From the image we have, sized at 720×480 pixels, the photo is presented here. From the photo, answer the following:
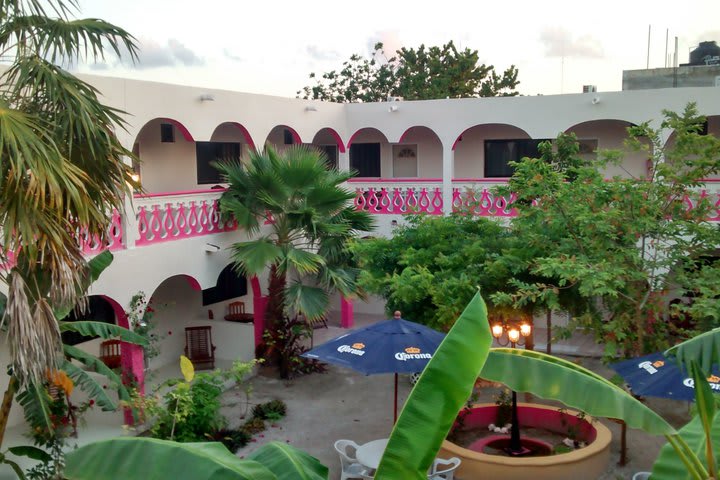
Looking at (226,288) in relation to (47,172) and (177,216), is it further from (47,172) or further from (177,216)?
(47,172)

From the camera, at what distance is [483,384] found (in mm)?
15664

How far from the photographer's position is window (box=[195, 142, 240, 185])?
60.3 feet

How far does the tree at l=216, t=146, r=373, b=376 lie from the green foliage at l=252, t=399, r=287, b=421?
1752mm

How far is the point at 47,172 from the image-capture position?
6668 millimetres

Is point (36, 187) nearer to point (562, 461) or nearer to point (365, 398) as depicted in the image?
point (562, 461)

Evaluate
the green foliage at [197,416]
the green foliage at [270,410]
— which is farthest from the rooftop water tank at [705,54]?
the green foliage at [197,416]

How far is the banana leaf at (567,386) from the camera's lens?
14.3 feet

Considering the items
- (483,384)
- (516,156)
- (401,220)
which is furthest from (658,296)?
(516,156)

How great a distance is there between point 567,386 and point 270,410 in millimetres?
10008

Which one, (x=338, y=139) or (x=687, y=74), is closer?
(x=338, y=139)

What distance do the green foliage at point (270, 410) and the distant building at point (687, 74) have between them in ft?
60.5

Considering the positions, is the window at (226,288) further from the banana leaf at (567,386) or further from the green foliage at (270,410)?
the banana leaf at (567,386)

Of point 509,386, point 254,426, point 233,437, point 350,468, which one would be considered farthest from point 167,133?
point 509,386

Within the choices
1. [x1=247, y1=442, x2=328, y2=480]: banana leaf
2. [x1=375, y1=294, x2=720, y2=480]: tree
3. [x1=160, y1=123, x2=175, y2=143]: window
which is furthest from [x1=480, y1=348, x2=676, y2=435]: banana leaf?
[x1=160, y1=123, x2=175, y2=143]: window
